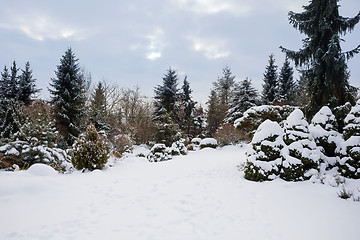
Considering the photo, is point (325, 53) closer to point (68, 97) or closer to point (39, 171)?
point (39, 171)

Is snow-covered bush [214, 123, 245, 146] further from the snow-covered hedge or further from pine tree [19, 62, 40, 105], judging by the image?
pine tree [19, 62, 40, 105]

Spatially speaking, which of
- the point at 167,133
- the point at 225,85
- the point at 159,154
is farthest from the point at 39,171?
the point at 225,85

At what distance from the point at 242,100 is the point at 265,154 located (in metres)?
13.9

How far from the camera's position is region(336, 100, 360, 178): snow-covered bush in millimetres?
4117

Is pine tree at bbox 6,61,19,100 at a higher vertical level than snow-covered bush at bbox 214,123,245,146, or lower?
higher

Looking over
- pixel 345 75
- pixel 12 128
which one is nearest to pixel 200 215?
pixel 345 75

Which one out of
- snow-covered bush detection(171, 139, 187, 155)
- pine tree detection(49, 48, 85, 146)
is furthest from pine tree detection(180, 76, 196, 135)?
pine tree detection(49, 48, 85, 146)

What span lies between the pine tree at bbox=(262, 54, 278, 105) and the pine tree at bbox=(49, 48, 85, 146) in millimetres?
18430

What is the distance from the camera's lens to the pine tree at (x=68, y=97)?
14469 millimetres

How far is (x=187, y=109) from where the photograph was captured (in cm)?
2262

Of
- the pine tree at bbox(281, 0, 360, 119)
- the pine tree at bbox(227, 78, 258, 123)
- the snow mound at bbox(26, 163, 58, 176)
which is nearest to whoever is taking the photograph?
the snow mound at bbox(26, 163, 58, 176)

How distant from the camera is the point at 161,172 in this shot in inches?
241

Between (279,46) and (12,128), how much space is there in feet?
45.9

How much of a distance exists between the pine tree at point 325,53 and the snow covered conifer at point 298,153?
3.07m
